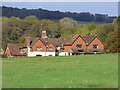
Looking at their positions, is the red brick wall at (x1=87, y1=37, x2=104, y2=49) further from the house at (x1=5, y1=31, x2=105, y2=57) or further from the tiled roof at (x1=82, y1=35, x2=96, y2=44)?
the tiled roof at (x1=82, y1=35, x2=96, y2=44)

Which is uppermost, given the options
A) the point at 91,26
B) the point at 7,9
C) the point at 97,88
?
the point at 7,9

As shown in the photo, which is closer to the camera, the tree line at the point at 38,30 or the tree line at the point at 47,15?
the tree line at the point at 38,30

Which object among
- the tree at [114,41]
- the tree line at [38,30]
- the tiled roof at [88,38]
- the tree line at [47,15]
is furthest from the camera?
the tree line at [47,15]

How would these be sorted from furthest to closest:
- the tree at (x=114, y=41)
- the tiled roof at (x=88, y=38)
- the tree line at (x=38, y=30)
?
the tree line at (x=38, y=30), the tiled roof at (x=88, y=38), the tree at (x=114, y=41)

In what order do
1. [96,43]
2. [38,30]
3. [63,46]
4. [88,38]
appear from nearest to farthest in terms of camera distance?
[63,46] → [96,43] → [88,38] → [38,30]

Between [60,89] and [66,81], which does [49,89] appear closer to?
[60,89]

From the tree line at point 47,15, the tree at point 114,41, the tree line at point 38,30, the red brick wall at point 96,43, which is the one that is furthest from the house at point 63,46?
the tree line at point 47,15

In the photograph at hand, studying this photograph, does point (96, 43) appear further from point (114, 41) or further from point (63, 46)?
point (114, 41)

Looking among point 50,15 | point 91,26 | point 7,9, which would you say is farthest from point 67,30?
point 50,15

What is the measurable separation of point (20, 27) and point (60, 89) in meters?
116

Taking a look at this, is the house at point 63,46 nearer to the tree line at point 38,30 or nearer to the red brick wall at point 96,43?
the red brick wall at point 96,43

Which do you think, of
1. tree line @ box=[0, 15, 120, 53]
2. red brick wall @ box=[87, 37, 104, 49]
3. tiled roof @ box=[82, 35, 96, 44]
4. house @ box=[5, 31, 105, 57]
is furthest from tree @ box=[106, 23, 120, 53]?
tree line @ box=[0, 15, 120, 53]

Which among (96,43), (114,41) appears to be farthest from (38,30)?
(114,41)

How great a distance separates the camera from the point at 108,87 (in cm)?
1705
